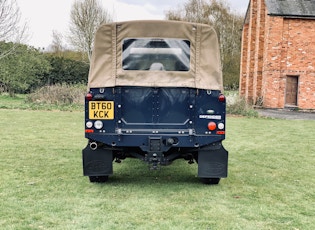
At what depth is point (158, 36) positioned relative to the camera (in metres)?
6.47

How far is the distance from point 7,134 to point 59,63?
26.2 m

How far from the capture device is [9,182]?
660 cm

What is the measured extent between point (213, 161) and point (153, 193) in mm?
1101

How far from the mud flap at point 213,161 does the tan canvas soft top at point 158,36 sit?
1.00 metres

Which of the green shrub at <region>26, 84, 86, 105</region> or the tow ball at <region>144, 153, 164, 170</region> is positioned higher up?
the green shrub at <region>26, 84, 86, 105</region>

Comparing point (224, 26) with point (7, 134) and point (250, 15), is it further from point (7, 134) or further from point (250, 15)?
point (7, 134)

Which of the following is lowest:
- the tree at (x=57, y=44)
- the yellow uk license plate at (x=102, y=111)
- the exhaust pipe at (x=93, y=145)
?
the exhaust pipe at (x=93, y=145)

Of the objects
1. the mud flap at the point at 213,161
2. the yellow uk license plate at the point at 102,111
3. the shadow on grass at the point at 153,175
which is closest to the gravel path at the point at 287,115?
the shadow on grass at the point at 153,175

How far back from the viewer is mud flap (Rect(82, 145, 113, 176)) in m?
6.46

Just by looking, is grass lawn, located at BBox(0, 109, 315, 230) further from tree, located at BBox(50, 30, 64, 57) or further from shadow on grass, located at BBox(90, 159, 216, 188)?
tree, located at BBox(50, 30, 64, 57)

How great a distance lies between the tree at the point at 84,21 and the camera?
4278 centimetres

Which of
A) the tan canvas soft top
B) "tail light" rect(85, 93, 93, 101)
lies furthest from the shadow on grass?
the tan canvas soft top

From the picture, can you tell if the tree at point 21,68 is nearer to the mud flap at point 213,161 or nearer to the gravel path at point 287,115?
the gravel path at point 287,115

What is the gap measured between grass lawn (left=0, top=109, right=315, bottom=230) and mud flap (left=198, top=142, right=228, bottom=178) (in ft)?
0.85
